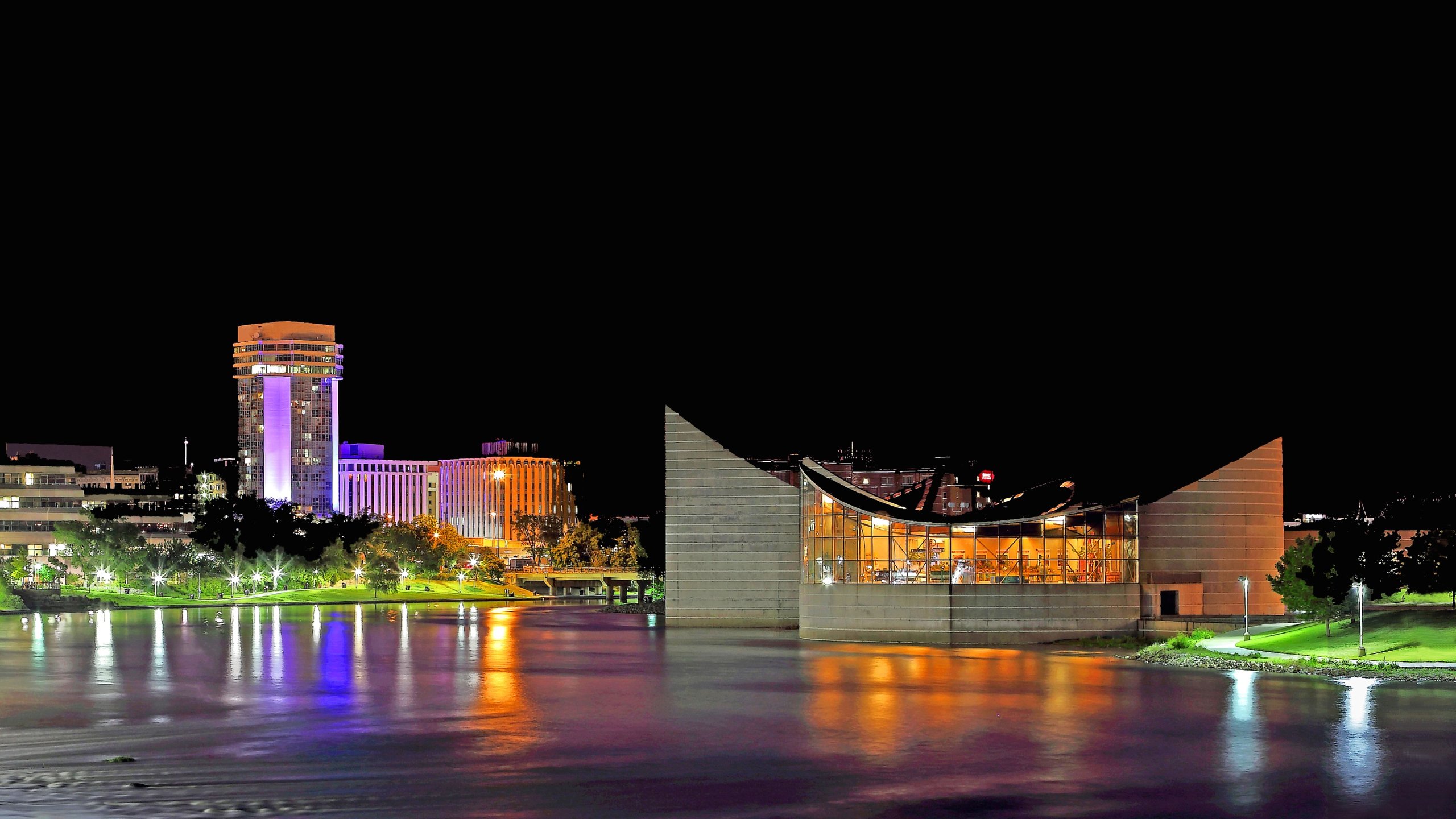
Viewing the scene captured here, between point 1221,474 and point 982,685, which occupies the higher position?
point 1221,474

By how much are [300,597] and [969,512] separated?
337 ft

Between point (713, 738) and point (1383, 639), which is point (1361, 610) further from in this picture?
point (713, 738)

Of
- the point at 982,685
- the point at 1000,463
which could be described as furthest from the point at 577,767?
the point at 1000,463

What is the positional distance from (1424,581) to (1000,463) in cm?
10202

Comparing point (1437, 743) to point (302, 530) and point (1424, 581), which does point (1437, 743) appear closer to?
point (1424, 581)

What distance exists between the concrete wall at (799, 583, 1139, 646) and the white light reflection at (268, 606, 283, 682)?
28.3m

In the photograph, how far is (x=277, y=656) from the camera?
75.0 metres

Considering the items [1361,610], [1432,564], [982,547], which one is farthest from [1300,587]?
[982,547]

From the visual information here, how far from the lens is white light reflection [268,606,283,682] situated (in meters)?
62.5

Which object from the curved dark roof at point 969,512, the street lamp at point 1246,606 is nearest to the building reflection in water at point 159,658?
the curved dark roof at point 969,512

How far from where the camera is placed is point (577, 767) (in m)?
35.2

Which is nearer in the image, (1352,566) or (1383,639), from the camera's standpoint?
(1383,639)

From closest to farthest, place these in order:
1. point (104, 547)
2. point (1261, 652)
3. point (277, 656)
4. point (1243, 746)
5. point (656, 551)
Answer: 1. point (1243, 746)
2. point (1261, 652)
3. point (277, 656)
4. point (656, 551)
5. point (104, 547)

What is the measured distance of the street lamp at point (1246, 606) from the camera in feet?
249
